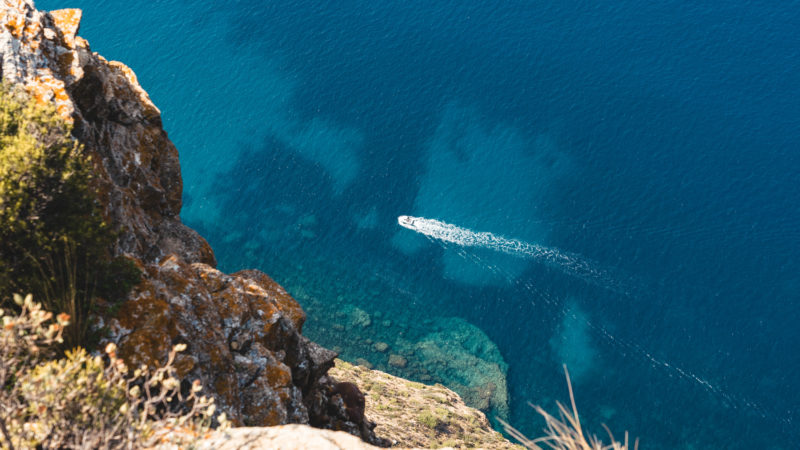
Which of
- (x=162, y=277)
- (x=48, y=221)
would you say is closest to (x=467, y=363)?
(x=162, y=277)

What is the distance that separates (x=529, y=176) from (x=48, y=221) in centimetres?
7420

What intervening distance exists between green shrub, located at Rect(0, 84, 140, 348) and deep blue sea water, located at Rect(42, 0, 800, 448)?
49.5m

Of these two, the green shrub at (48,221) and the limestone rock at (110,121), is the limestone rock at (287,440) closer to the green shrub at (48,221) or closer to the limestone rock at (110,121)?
the green shrub at (48,221)

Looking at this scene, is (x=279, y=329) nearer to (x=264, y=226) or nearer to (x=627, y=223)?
(x=264, y=226)

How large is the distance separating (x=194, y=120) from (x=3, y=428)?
A: 298ft

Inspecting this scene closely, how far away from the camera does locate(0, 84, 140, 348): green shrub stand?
18.7 meters

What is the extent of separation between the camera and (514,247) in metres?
79.7

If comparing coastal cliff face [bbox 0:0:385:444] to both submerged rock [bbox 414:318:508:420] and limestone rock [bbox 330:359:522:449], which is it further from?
submerged rock [bbox 414:318:508:420]

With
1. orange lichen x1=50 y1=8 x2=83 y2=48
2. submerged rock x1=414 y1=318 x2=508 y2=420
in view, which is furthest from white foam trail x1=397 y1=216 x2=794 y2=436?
orange lichen x1=50 y1=8 x2=83 y2=48

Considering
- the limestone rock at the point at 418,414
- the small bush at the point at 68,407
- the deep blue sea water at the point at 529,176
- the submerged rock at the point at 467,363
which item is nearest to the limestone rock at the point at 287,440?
the small bush at the point at 68,407

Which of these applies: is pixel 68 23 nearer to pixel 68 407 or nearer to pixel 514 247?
pixel 68 407

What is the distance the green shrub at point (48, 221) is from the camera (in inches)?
734

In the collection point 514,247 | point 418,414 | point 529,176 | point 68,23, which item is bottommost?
point 418,414

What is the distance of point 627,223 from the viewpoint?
81812 millimetres
